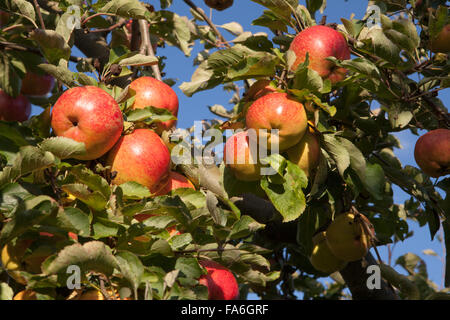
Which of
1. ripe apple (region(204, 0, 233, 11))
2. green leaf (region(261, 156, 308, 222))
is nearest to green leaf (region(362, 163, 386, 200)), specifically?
green leaf (region(261, 156, 308, 222))

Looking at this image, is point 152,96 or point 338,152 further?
point 152,96

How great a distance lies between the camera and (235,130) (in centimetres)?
165

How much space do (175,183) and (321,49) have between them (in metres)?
0.64

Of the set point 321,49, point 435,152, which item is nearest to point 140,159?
point 321,49

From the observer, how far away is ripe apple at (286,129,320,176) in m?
1.50

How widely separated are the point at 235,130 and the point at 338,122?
1.59ft

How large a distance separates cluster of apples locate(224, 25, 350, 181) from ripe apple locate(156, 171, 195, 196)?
0.64 feet

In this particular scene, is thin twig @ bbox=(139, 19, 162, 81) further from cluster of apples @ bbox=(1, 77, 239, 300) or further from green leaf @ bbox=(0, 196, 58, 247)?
green leaf @ bbox=(0, 196, 58, 247)

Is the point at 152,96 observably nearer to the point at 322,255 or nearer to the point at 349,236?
the point at 349,236

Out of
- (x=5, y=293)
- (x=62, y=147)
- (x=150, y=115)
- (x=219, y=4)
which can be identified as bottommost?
(x=5, y=293)

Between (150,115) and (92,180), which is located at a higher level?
(150,115)

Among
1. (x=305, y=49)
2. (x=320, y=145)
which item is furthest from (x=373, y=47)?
(x=320, y=145)

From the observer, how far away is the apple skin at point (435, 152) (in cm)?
188

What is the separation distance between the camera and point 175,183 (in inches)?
64.0
